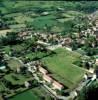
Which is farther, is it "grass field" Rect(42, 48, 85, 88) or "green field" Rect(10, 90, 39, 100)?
"grass field" Rect(42, 48, 85, 88)

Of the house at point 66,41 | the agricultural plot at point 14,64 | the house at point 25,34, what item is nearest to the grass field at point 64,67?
the house at point 66,41

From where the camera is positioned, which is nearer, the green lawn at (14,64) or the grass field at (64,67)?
the grass field at (64,67)

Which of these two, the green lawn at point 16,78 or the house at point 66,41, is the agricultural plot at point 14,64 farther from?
the house at point 66,41

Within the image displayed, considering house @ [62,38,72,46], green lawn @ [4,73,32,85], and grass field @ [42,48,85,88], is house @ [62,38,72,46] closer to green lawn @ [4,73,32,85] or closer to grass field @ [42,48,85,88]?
grass field @ [42,48,85,88]

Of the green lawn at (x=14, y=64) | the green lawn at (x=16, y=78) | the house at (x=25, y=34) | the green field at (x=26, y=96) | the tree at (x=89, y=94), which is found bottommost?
the green field at (x=26, y=96)

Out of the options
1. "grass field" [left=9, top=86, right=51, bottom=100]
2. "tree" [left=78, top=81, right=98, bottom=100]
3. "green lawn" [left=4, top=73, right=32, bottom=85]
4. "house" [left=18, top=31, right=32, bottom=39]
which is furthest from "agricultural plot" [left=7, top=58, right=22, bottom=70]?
"tree" [left=78, top=81, right=98, bottom=100]

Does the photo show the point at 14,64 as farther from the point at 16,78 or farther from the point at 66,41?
the point at 66,41

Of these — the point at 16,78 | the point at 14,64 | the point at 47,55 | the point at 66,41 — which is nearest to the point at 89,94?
the point at 16,78

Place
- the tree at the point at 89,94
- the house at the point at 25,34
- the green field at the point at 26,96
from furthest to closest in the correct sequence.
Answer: the house at the point at 25,34, the green field at the point at 26,96, the tree at the point at 89,94
